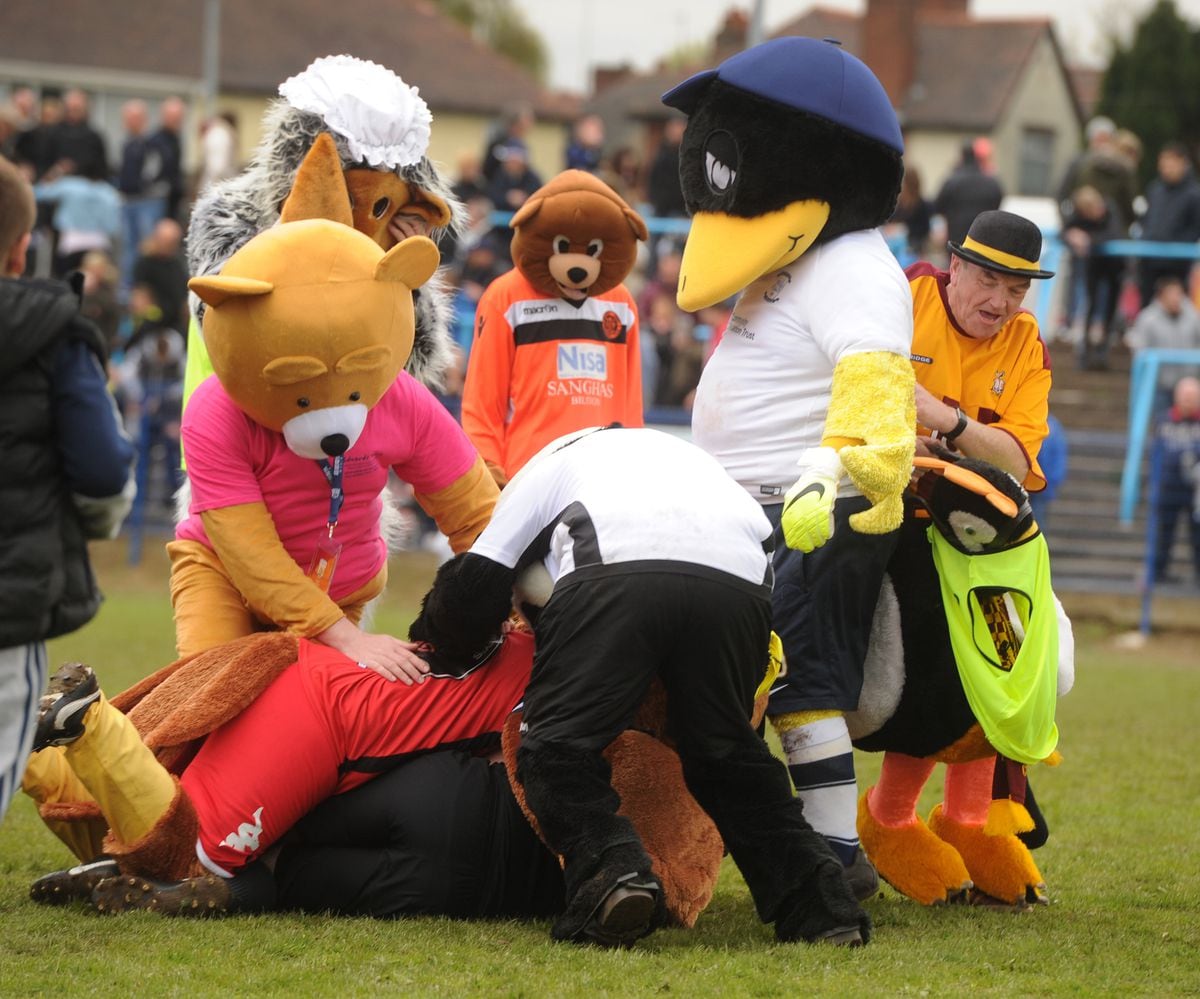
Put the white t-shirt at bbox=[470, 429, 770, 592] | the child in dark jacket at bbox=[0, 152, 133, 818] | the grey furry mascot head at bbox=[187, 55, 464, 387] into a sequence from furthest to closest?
the grey furry mascot head at bbox=[187, 55, 464, 387] → the white t-shirt at bbox=[470, 429, 770, 592] → the child in dark jacket at bbox=[0, 152, 133, 818]

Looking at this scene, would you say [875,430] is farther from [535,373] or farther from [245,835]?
[535,373]

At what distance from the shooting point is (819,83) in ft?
15.8

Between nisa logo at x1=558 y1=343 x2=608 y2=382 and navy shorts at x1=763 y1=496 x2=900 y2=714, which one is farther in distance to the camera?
nisa logo at x1=558 y1=343 x2=608 y2=382

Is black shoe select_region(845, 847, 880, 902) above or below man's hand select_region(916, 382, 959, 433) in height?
below

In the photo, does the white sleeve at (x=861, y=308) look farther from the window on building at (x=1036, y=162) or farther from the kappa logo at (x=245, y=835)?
the window on building at (x=1036, y=162)

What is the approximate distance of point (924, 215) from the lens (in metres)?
17.0

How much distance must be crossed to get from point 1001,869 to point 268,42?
41.0 m

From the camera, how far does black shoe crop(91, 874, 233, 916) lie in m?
4.42

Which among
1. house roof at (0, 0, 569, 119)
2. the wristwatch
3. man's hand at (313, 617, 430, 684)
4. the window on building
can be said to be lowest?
man's hand at (313, 617, 430, 684)

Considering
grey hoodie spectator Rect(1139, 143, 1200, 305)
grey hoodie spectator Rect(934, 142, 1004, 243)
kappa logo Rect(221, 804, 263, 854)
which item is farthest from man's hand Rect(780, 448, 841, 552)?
grey hoodie spectator Rect(1139, 143, 1200, 305)

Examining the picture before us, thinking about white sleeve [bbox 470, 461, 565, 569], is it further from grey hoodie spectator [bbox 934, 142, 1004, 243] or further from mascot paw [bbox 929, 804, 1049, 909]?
grey hoodie spectator [bbox 934, 142, 1004, 243]

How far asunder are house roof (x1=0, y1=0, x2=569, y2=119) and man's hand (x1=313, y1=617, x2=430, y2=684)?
37.3 m

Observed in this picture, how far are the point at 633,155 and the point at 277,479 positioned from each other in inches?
614

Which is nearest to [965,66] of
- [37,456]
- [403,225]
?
[403,225]
